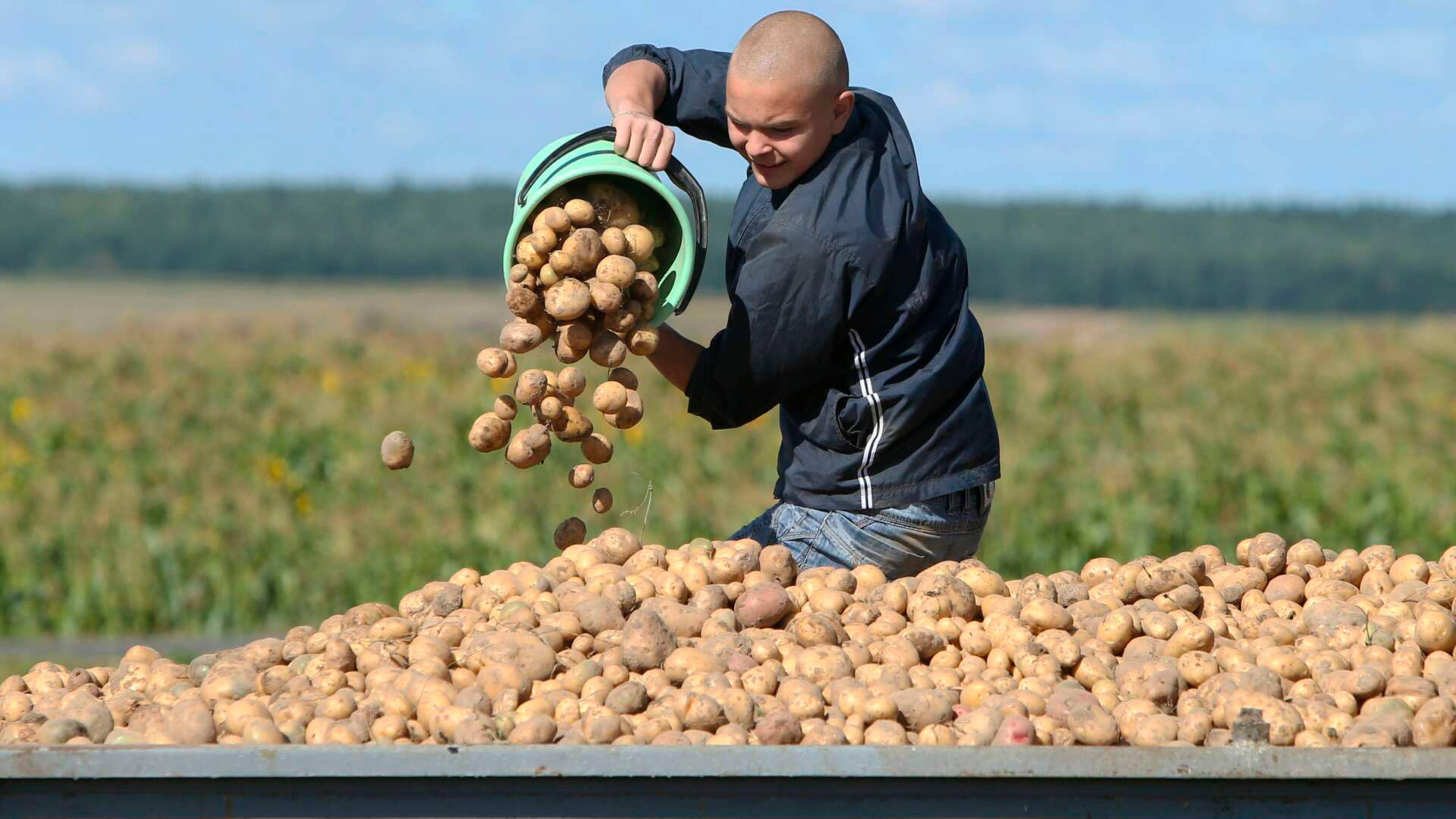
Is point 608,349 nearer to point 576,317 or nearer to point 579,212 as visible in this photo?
point 576,317

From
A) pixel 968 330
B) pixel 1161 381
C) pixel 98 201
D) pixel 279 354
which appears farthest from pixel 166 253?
pixel 968 330

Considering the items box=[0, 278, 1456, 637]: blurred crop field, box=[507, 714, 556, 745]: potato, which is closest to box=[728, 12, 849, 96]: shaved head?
box=[507, 714, 556, 745]: potato

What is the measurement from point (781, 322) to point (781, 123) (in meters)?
0.42

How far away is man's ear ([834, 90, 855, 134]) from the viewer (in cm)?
339

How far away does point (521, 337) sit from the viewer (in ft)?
10.9

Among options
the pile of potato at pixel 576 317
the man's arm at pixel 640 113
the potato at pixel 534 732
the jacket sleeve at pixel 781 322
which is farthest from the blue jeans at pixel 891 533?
the potato at pixel 534 732

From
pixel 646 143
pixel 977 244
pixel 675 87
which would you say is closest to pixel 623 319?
pixel 646 143

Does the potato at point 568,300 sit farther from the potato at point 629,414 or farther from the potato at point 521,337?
the potato at point 629,414

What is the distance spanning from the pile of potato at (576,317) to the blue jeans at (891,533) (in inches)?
18.7

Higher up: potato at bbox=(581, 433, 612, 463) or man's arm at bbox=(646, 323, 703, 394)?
man's arm at bbox=(646, 323, 703, 394)

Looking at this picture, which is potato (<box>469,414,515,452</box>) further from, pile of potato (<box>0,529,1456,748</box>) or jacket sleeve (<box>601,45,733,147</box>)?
jacket sleeve (<box>601,45,733,147</box>)

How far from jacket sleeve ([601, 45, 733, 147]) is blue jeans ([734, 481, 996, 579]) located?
3.14ft

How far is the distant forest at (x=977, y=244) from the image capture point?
4466 cm

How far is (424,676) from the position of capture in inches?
111
